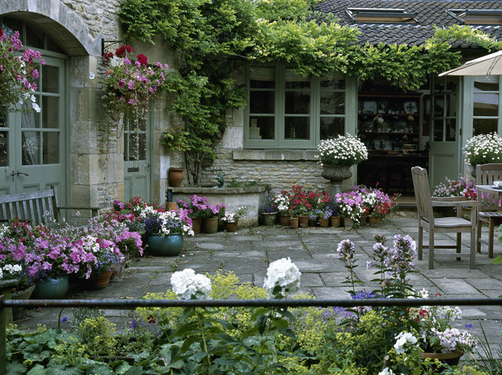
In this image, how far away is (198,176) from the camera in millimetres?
10195

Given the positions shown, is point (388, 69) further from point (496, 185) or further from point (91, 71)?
point (91, 71)

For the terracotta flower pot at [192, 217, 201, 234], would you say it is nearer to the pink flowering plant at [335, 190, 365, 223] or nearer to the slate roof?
the pink flowering plant at [335, 190, 365, 223]

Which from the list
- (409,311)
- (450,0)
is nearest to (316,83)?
(450,0)

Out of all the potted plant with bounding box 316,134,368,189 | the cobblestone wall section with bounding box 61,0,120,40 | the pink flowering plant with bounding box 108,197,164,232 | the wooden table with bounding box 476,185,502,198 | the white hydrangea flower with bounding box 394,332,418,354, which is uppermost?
the cobblestone wall section with bounding box 61,0,120,40

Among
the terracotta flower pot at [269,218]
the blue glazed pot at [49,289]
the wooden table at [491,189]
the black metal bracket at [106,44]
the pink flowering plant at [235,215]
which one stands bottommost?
the blue glazed pot at [49,289]

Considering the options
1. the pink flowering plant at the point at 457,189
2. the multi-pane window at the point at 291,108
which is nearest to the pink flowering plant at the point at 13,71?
the multi-pane window at the point at 291,108

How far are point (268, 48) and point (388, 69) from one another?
2.05m

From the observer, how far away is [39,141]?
6.55m

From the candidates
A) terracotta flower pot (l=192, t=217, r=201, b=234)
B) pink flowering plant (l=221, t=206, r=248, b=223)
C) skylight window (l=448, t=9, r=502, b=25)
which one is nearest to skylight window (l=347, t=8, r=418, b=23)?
skylight window (l=448, t=9, r=502, b=25)

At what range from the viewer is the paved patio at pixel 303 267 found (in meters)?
4.61

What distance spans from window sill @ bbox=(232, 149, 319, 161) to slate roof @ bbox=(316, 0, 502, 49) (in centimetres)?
Answer: 218

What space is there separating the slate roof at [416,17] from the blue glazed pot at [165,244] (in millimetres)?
5321

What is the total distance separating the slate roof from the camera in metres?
10.5

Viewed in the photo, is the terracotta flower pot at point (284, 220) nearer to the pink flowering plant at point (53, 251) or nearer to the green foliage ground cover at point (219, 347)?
the pink flowering plant at point (53, 251)
